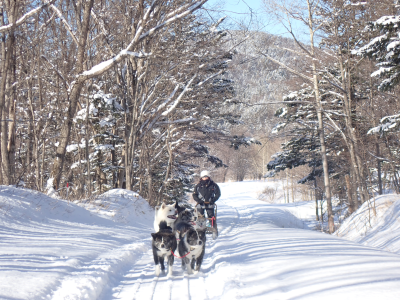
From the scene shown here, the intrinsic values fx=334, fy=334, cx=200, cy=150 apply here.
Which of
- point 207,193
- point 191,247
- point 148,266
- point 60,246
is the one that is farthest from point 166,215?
point 207,193

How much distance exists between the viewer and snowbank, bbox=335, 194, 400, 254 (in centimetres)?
1029

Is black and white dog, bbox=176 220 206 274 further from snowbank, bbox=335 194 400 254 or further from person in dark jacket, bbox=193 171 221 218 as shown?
snowbank, bbox=335 194 400 254

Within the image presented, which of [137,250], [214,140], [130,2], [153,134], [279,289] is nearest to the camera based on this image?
[279,289]

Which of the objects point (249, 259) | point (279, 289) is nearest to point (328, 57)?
point (249, 259)

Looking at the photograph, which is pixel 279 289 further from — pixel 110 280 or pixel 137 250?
pixel 137 250

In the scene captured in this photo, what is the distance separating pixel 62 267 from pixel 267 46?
50.3 ft

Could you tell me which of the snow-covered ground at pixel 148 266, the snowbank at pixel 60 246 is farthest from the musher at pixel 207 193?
the snowbank at pixel 60 246

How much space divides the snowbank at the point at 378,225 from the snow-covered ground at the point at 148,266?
Result: 12.2ft

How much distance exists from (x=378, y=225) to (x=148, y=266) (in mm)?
9103

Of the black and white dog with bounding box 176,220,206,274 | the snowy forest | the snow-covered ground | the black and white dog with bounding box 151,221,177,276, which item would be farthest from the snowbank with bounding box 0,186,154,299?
the snowy forest

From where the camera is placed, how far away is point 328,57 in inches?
765

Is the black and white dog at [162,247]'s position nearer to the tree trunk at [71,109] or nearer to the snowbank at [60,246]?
the snowbank at [60,246]

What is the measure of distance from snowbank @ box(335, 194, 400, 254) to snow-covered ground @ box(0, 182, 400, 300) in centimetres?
371

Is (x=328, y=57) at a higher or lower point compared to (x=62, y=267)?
higher
